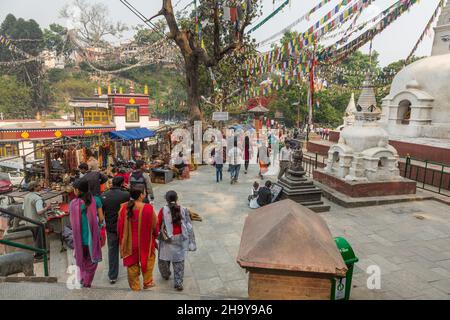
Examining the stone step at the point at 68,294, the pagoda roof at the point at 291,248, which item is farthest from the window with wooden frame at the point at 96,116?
the pagoda roof at the point at 291,248

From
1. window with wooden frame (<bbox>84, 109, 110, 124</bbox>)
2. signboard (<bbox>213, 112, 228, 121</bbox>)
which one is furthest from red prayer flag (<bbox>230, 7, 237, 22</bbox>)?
window with wooden frame (<bbox>84, 109, 110, 124</bbox>)

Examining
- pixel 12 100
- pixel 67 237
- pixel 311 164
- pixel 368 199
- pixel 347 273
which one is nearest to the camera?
pixel 347 273

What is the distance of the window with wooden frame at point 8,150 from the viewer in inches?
925

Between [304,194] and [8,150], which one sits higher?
[304,194]

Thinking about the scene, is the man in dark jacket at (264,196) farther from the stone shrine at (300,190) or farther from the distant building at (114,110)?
the distant building at (114,110)

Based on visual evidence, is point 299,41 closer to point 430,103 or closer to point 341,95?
point 430,103

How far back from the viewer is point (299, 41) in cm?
1519

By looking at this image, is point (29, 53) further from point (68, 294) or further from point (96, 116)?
point (68, 294)

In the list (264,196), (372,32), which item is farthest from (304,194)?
(372,32)

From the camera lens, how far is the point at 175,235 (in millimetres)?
4625

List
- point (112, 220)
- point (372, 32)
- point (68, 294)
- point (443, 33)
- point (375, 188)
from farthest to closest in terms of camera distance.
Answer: point (443, 33), point (372, 32), point (375, 188), point (112, 220), point (68, 294)

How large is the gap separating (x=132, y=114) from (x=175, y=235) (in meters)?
31.4

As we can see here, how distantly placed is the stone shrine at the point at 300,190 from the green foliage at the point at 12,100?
47.1 m
